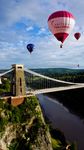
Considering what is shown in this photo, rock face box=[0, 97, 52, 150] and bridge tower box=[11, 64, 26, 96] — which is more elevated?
bridge tower box=[11, 64, 26, 96]

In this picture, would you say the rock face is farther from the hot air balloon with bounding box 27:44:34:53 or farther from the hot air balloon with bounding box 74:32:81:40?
the hot air balloon with bounding box 74:32:81:40

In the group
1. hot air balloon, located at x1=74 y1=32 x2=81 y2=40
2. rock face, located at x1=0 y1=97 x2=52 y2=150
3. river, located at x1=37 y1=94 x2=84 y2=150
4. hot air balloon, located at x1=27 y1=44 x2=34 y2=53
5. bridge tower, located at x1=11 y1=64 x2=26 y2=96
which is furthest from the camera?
hot air balloon, located at x1=27 y1=44 x2=34 y2=53

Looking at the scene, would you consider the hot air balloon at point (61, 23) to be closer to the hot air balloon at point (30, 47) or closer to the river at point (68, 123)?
the hot air balloon at point (30, 47)

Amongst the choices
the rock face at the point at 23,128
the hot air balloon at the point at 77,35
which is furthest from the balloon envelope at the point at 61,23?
the rock face at the point at 23,128

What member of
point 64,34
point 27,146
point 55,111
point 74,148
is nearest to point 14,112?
point 27,146

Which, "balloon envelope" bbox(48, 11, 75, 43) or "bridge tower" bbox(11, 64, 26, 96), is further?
"bridge tower" bbox(11, 64, 26, 96)

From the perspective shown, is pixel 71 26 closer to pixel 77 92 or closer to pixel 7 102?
pixel 7 102

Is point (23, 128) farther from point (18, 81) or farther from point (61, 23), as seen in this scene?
point (61, 23)

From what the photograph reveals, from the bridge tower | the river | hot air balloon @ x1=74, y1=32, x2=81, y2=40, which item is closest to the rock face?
the bridge tower
